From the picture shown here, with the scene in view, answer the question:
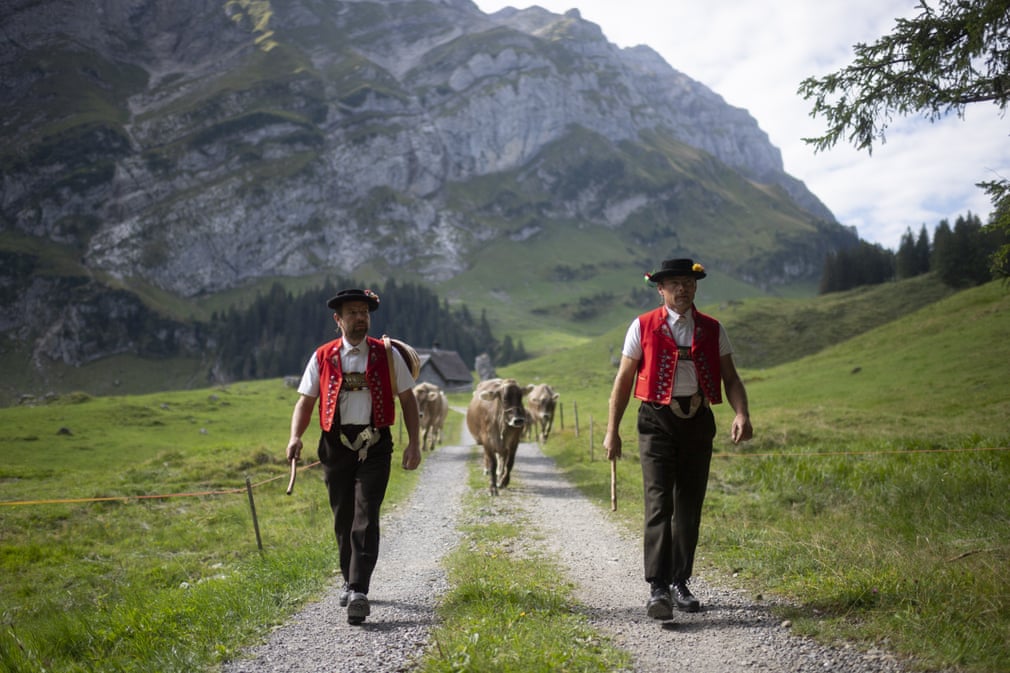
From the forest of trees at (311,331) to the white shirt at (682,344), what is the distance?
130 meters

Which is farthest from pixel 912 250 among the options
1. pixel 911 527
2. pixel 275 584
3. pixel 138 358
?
pixel 138 358

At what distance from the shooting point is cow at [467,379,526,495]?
1491cm

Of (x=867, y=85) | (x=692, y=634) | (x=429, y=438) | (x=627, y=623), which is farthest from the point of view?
(x=429, y=438)

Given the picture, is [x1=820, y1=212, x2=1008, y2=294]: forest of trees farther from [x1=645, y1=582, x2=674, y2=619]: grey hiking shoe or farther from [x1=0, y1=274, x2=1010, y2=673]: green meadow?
[x1=645, y1=582, x2=674, y2=619]: grey hiking shoe

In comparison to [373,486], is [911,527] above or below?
below

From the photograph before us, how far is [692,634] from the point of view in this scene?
520cm

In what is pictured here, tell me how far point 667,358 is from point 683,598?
2.31 metres

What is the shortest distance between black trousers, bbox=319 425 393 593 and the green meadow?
0.91m

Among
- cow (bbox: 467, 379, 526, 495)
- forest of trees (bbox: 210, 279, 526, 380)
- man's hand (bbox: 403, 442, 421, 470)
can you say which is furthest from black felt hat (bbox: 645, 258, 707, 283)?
forest of trees (bbox: 210, 279, 526, 380)

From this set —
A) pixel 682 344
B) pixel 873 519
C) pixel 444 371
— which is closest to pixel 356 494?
pixel 682 344

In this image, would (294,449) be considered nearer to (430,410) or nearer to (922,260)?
(430,410)

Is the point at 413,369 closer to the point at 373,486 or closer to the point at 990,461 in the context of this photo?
the point at 373,486

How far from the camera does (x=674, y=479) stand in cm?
595

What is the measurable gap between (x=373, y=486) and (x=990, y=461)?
1232cm
